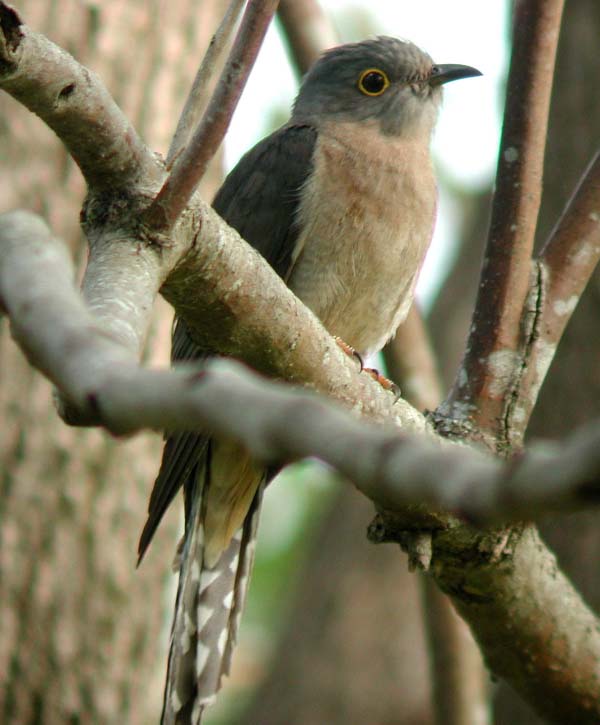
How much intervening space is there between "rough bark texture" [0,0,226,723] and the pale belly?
1370 mm

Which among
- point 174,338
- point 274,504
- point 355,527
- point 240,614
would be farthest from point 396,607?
point 174,338

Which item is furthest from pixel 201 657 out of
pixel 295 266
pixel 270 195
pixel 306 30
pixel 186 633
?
pixel 306 30

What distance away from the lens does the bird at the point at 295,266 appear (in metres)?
4.60

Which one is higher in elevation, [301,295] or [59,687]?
[301,295]

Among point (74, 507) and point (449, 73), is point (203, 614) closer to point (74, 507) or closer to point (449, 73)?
point (74, 507)

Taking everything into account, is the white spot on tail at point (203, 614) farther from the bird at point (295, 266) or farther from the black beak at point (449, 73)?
the black beak at point (449, 73)

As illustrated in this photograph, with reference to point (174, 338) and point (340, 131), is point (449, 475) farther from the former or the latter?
point (340, 131)

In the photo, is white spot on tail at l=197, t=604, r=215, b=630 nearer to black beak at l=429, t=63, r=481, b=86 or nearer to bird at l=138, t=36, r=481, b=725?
bird at l=138, t=36, r=481, b=725

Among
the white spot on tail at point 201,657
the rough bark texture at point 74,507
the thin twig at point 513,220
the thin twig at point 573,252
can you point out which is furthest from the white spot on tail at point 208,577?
the thin twig at point 573,252

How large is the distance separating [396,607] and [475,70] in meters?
5.15

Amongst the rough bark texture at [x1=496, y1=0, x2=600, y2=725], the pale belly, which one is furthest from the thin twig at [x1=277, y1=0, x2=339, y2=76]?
the rough bark texture at [x1=496, y1=0, x2=600, y2=725]

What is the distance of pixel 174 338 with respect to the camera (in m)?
4.55

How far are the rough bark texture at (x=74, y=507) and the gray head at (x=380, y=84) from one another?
0.88 meters

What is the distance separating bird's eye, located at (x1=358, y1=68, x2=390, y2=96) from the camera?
18.6 ft
